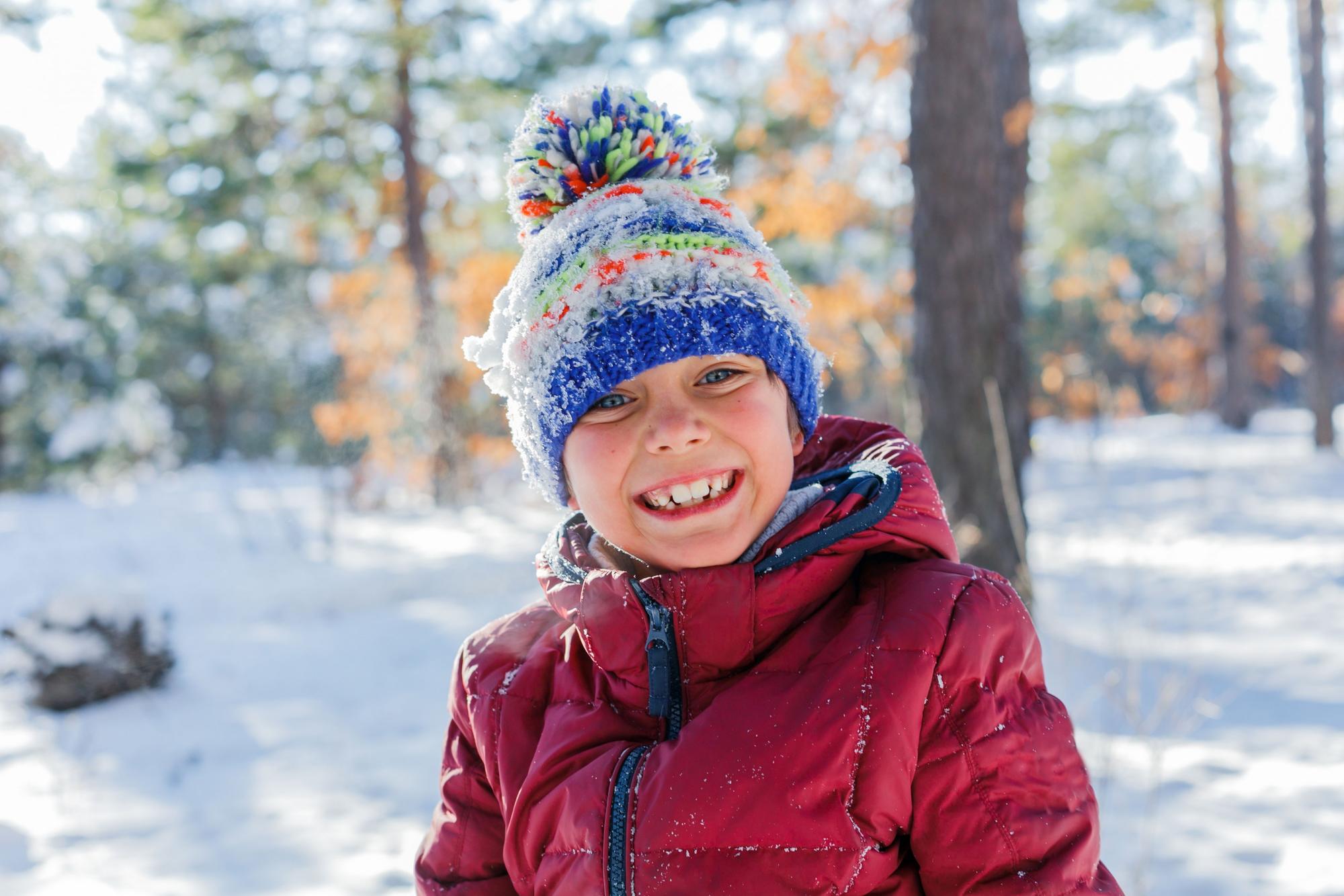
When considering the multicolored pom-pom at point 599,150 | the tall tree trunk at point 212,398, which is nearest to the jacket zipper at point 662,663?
the multicolored pom-pom at point 599,150

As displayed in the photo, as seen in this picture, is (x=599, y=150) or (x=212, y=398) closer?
(x=599, y=150)

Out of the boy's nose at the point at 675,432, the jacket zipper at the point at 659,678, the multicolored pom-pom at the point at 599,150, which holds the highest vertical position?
the multicolored pom-pom at the point at 599,150

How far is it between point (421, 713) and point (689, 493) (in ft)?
8.98

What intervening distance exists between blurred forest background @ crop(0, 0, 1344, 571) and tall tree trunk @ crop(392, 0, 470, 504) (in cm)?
3

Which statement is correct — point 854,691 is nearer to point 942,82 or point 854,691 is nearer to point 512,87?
point 942,82

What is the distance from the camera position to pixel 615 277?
1.37 metres

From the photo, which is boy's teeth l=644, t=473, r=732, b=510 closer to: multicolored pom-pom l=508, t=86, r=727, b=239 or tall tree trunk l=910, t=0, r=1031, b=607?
multicolored pom-pom l=508, t=86, r=727, b=239

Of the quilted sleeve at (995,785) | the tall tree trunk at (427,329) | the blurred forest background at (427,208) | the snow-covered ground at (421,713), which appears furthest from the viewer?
the tall tree trunk at (427,329)

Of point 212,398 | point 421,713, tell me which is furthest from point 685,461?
point 212,398

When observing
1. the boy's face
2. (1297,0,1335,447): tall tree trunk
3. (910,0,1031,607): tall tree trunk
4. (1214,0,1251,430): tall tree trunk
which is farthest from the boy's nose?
(1214,0,1251,430): tall tree trunk

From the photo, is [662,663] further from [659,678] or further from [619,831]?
[619,831]

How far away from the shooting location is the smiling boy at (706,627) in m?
1.15

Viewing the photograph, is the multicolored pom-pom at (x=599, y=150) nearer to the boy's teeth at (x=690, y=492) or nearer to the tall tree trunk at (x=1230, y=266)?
the boy's teeth at (x=690, y=492)

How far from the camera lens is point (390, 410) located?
517 inches
